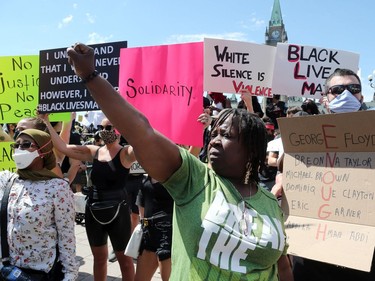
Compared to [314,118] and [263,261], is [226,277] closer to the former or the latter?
[263,261]

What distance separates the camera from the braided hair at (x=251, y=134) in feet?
5.14

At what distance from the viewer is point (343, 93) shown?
6.77 feet

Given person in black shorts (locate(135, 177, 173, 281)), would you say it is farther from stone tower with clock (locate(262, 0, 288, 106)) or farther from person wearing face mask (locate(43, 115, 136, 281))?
stone tower with clock (locate(262, 0, 288, 106))

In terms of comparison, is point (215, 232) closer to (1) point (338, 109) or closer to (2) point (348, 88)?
(1) point (338, 109)

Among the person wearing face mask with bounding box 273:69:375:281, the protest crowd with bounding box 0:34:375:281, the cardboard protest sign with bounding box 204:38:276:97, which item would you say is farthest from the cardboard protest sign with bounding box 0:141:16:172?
the person wearing face mask with bounding box 273:69:375:281

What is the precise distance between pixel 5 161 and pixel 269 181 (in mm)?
2740

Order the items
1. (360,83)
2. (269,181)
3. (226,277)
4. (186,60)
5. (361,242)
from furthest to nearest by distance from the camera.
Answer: (269,181) → (186,60) → (360,83) → (361,242) → (226,277)

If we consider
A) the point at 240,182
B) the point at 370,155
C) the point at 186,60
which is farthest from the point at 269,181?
the point at 240,182

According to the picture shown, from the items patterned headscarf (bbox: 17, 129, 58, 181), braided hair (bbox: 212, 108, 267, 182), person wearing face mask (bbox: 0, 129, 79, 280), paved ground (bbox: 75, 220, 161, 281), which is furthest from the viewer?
paved ground (bbox: 75, 220, 161, 281)

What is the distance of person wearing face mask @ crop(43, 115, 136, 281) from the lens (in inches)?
140

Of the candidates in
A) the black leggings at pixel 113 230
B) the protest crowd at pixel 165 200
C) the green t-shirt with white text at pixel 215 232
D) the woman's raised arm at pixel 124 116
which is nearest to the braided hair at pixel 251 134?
the protest crowd at pixel 165 200

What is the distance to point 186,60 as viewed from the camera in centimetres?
334

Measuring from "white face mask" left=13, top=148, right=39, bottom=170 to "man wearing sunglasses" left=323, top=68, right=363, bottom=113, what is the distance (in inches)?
71.0

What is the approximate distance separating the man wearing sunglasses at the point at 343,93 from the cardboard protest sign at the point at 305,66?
73.5 inches
